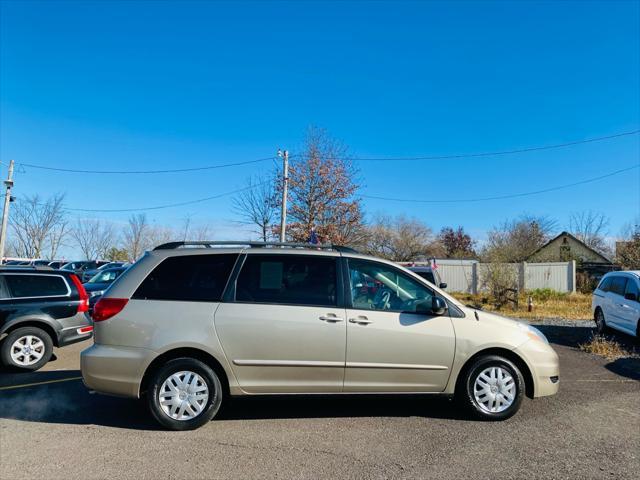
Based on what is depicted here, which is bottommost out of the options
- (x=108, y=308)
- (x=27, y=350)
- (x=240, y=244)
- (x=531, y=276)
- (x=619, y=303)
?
(x=27, y=350)

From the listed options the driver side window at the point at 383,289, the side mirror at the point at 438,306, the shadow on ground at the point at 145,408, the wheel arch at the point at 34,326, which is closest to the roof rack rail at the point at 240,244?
the driver side window at the point at 383,289

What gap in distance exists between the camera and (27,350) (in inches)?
278

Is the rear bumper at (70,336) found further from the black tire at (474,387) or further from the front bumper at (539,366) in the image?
the front bumper at (539,366)

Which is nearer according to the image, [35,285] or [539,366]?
[539,366]

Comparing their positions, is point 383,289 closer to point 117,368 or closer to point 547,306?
point 117,368

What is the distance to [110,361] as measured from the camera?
4395 mm

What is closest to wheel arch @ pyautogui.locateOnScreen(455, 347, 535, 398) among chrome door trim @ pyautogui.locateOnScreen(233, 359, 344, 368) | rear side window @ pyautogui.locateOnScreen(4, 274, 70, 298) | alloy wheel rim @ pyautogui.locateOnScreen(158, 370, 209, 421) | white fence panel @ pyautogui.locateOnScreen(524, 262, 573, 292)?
chrome door trim @ pyautogui.locateOnScreen(233, 359, 344, 368)

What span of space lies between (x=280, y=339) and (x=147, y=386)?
1.43 metres

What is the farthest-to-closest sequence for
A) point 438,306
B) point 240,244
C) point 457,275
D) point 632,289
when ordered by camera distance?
1. point 457,275
2. point 632,289
3. point 240,244
4. point 438,306

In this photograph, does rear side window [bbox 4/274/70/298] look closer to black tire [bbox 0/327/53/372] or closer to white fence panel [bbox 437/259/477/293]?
black tire [bbox 0/327/53/372]

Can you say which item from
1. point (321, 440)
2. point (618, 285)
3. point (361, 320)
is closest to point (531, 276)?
point (618, 285)

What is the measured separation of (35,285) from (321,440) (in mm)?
6124

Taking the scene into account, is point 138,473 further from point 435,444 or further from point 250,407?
point 435,444

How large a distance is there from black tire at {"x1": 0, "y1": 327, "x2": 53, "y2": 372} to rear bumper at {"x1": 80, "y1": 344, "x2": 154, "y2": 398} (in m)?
3.47
